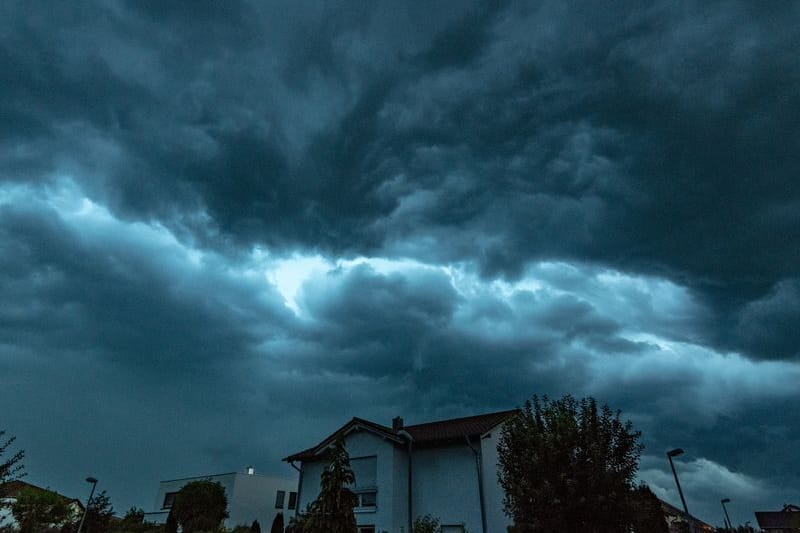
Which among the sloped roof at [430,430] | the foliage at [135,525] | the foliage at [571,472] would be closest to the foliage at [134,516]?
the foliage at [135,525]

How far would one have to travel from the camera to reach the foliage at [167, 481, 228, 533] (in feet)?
118

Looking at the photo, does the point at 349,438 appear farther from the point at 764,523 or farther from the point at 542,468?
the point at 764,523

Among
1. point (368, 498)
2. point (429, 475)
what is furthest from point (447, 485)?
point (368, 498)

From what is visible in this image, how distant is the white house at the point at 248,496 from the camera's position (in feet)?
148

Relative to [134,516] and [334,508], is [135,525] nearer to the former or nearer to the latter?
[134,516]

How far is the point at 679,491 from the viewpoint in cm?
2850

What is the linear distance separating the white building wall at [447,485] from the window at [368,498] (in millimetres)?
2540

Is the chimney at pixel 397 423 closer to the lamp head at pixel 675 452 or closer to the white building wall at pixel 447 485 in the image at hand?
the white building wall at pixel 447 485

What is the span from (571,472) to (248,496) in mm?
40691

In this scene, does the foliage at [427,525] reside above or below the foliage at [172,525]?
below

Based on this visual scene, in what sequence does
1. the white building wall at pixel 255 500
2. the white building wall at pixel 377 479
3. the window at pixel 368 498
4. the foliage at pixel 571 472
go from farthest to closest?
1. the white building wall at pixel 255 500
2. the window at pixel 368 498
3. the white building wall at pixel 377 479
4. the foliage at pixel 571 472

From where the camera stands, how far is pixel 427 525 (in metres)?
24.9

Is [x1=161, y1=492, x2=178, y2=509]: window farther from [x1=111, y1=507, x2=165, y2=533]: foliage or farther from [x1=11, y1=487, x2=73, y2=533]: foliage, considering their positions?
[x1=11, y1=487, x2=73, y2=533]: foliage

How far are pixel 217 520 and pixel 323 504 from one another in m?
22.6
